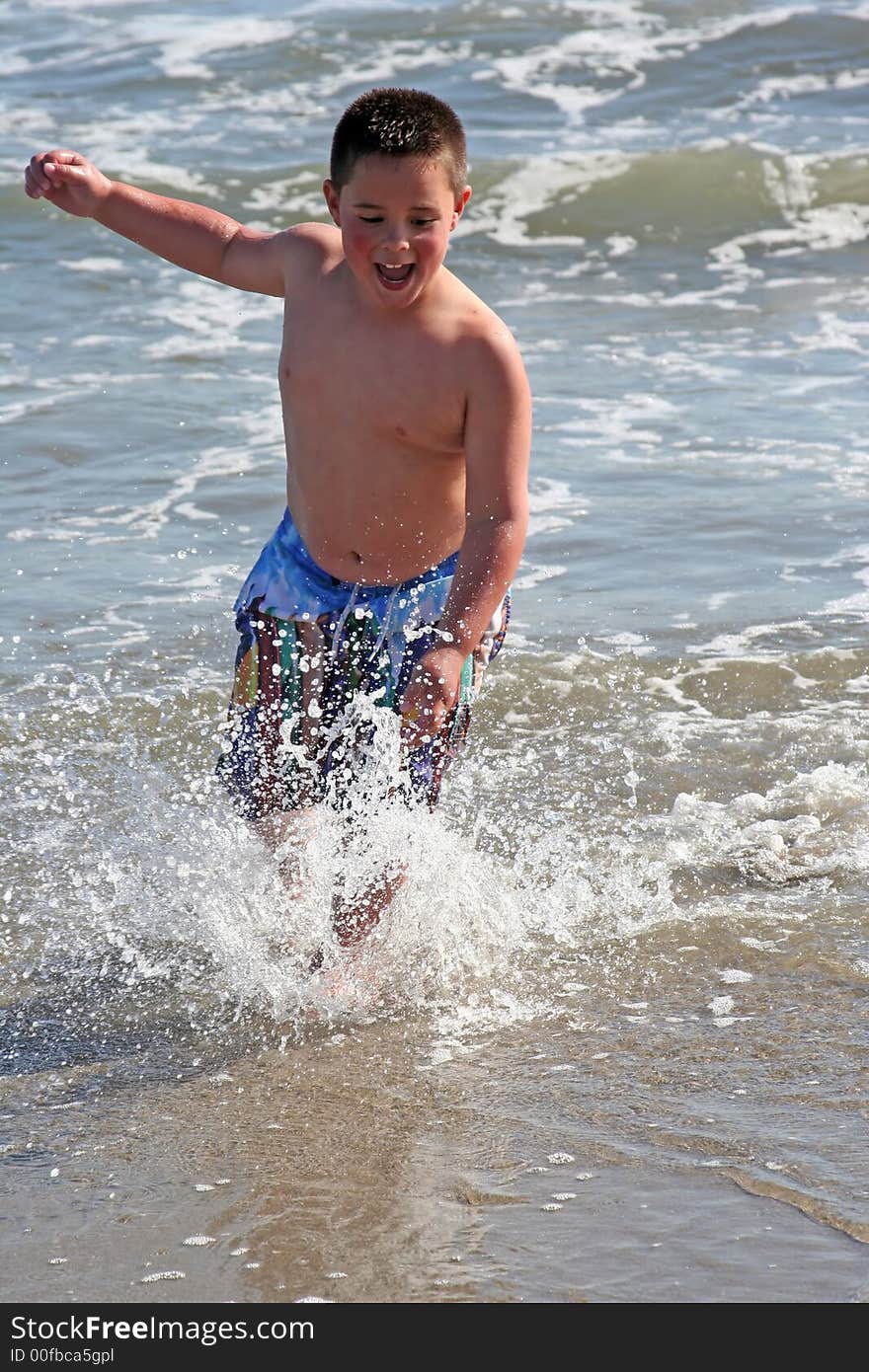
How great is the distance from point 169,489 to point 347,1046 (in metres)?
3.98

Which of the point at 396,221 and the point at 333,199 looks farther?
the point at 333,199

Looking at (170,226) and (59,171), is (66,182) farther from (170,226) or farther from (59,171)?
(170,226)

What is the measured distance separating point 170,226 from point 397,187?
77 centimetres

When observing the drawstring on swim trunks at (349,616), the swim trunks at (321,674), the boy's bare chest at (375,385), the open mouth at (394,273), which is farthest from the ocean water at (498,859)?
the open mouth at (394,273)

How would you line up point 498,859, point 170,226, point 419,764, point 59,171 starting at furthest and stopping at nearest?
point 498,859
point 170,226
point 59,171
point 419,764

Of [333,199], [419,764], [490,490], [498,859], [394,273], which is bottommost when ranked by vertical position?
[498,859]

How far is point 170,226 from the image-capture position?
11.8 feet

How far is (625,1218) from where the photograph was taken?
8.52 feet

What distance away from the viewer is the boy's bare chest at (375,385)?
3.19m

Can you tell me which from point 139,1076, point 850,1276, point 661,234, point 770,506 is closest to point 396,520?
point 139,1076

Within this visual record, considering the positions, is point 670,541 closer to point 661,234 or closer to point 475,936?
point 475,936

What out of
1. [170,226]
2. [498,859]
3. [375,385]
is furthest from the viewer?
[498,859]

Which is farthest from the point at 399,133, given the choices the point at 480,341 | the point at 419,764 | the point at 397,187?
the point at 419,764

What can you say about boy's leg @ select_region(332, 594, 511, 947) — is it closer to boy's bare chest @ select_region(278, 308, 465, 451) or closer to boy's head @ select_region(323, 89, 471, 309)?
boy's bare chest @ select_region(278, 308, 465, 451)
